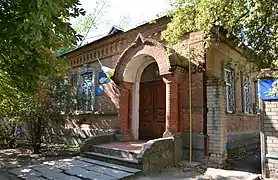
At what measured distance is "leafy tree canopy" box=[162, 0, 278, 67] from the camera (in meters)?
5.74

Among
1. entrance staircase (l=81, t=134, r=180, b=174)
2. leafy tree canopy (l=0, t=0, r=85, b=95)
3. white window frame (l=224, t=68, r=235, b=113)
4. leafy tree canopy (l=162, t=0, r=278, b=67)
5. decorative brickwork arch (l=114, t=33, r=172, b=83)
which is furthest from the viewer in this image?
white window frame (l=224, t=68, r=235, b=113)

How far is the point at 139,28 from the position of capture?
963cm

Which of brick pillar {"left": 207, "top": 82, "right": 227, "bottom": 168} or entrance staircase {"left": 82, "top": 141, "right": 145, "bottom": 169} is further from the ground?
brick pillar {"left": 207, "top": 82, "right": 227, "bottom": 168}

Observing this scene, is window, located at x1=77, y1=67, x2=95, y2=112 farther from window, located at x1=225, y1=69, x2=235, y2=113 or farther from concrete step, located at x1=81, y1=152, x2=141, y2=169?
window, located at x1=225, y1=69, x2=235, y2=113

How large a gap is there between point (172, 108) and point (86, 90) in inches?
226

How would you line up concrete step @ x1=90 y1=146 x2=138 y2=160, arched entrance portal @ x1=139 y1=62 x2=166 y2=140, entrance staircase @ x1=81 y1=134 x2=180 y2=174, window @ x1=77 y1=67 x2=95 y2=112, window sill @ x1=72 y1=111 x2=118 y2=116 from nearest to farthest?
1. entrance staircase @ x1=81 y1=134 x2=180 y2=174
2. concrete step @ x1=90 y1=146 x2=138 y2=160
3. arched entrance portal @ x1=139 y1=62 x2=166 y2=140
4. window sill @ x1=72 y1=111 x2=118 y2=116
5. window @ x1=77 y1=67 x2=95 y2=112

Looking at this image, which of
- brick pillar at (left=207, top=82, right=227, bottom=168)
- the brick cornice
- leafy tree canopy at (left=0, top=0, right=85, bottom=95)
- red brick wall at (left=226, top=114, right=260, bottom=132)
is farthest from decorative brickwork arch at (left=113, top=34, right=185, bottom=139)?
leafy tree canopy at (left=0, top=0, right=85, bottom=95)

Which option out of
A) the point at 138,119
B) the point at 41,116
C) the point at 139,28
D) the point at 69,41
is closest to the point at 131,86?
the point at 138,119

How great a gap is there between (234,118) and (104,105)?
214 inches

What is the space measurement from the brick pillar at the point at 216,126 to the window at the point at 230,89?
2.02 metres

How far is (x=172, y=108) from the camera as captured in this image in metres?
7.64

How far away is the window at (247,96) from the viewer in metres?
10.5

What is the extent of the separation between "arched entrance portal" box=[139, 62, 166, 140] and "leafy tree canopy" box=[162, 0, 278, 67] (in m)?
2.16

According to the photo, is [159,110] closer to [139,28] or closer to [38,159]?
[139,28]
